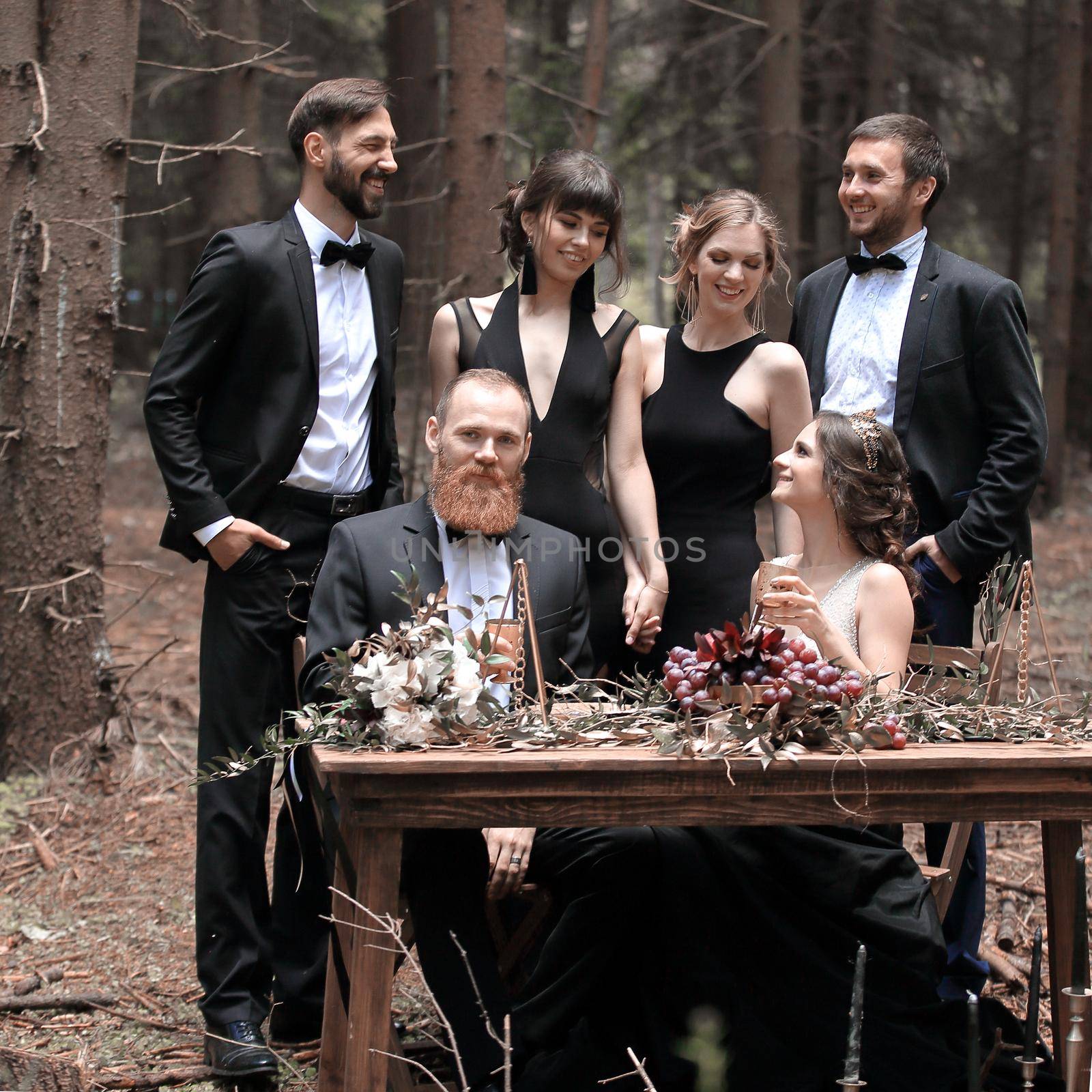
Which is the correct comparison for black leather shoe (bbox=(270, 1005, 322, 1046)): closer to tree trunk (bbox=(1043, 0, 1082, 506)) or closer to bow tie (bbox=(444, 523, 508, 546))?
bow tie (bbox=(444, 523, 508, 546))

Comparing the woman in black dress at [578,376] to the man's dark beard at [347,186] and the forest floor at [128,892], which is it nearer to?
the man's dark beard at [347,186]

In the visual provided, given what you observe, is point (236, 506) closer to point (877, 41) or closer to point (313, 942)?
point (313, 942)

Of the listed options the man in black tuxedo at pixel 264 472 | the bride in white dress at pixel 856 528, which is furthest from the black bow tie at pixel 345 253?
the bride in white dress at pixel 856 528

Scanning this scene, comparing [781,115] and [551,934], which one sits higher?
[781,115]

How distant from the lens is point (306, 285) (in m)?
3.81

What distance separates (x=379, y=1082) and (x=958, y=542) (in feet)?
7.23

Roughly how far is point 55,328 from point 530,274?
237 cm

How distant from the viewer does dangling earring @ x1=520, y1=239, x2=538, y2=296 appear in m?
4.00

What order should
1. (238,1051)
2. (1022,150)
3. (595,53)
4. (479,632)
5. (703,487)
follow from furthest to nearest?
(1022,150)
(595,53)
(703,487)
(238,1051)
(479,632)

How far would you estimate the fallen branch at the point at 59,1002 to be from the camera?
12.8ft

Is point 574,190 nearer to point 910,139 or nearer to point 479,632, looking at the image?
point 910,139

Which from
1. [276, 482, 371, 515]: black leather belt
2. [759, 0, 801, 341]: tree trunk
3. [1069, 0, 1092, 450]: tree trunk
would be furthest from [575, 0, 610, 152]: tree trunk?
[1069, 0, 1092, 450]: tree trunk

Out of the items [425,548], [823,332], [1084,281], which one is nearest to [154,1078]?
[425,548]

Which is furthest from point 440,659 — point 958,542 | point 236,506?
point 958,542
